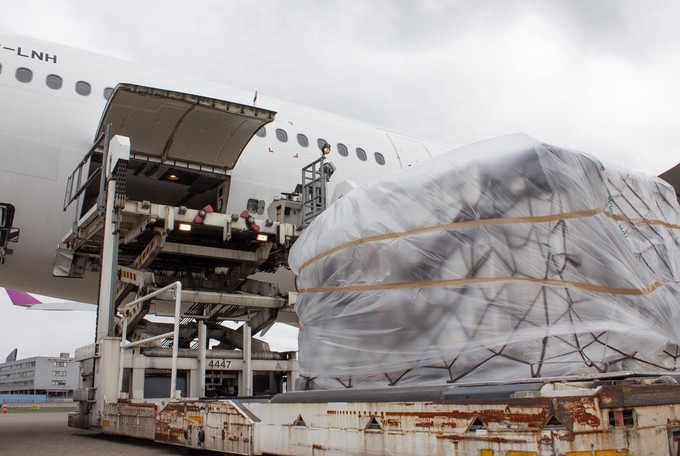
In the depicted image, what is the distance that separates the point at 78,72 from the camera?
33.8ft

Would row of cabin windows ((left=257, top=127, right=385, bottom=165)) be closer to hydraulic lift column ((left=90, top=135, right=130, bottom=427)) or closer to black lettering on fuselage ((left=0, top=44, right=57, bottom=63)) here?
black lettering on fuselage ((left=0, top=44, right=57, bottom=63))

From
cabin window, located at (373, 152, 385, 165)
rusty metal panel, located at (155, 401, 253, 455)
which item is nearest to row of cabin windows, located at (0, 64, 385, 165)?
cabin window, located at (373, 152, 385, 165)

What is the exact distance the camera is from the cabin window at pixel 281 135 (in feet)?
38.4

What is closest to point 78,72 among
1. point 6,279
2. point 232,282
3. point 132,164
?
point 132,164

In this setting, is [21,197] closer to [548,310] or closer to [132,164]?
[132,164]

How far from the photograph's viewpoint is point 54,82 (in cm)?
997

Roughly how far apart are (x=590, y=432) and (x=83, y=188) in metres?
7.62

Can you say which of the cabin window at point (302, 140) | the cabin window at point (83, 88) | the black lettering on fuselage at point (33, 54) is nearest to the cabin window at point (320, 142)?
the cabin window at point (302, 140)

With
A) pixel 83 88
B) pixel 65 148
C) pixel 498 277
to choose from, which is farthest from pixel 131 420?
pixel 83 88

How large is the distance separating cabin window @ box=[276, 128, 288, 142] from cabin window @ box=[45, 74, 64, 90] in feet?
11.9

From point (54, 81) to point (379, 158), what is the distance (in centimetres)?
622

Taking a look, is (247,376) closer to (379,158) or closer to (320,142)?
(320,142)

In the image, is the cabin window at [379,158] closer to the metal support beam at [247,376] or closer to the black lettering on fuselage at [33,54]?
the metal support beam at [247,376]

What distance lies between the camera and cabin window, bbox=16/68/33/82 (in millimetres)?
9664
